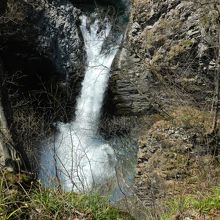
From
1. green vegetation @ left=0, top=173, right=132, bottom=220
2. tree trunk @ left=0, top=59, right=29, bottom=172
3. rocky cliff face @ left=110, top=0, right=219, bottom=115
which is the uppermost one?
rocky cliff face @ left=110, top=0, right=219, bottom=115

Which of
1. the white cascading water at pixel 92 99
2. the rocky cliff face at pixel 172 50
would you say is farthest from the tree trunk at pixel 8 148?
the white cascading water at pixel 92 99

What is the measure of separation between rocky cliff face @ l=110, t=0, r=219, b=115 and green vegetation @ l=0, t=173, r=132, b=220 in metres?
10.8

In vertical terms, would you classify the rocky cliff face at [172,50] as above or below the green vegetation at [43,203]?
above

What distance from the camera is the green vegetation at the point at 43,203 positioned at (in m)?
3.69

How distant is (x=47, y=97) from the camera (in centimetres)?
2062

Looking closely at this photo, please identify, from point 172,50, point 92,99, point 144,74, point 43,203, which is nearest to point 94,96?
point 92,99

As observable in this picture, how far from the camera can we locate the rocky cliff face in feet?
50.7

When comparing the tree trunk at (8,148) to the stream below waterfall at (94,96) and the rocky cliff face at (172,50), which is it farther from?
the stream below waterfall at (94,96)

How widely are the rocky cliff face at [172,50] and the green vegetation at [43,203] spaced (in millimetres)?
10797

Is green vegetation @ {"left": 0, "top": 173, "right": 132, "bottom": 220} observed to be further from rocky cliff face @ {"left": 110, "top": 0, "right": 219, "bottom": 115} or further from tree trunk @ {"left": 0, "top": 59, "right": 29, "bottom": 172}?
rocky cliff face @ {"left": 110, "top": 0, "right": 219, "bottom": 115}

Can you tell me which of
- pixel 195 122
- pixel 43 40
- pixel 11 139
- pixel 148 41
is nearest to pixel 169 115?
pixel 195 122

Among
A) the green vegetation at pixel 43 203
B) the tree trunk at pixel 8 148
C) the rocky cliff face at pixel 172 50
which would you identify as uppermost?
the rocky cliff face at pixel 172 50

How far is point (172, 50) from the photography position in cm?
1645

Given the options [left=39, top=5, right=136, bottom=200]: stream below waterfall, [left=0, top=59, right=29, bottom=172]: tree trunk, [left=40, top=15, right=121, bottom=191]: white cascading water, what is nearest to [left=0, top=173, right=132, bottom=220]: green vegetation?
[left=0, top=59, right=29, bottom=172]: tree trunk
